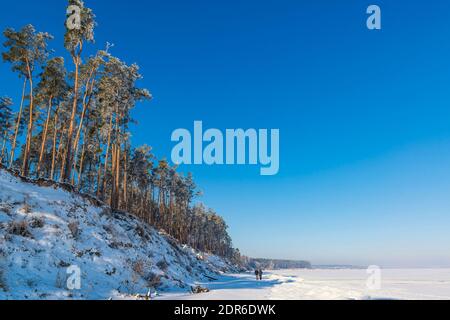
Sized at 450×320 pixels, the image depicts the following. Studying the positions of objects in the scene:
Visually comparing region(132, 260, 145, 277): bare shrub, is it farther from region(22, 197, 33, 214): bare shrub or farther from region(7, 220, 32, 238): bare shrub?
region(22, 197, 33, 214): bare shrub

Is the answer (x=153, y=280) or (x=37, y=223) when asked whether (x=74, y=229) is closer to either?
(x=37, y=223)

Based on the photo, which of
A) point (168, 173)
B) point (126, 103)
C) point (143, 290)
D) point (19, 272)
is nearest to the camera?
point (19, 272)

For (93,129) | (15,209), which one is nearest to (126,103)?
(93,129)

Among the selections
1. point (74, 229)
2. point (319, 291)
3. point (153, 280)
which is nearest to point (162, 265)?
point (153, 280)

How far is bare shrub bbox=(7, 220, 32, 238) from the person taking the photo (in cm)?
1492

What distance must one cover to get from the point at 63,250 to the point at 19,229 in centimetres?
217

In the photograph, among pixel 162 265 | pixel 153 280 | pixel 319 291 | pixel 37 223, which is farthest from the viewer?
pixel 162 265

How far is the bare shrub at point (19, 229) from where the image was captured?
1492 cm

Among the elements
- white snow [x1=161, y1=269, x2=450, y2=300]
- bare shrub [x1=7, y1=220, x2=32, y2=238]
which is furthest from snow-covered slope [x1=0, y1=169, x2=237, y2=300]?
white snow [x1=161, y1=269, x2=450, y2=300]

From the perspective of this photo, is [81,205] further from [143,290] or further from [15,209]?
[143,290]

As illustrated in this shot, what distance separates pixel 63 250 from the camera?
15.9 meters

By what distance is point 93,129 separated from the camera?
39906 mm

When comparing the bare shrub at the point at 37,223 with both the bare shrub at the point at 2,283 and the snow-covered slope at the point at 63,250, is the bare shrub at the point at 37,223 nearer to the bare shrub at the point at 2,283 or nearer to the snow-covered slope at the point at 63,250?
the snow-covered slope at the point at 63,250
